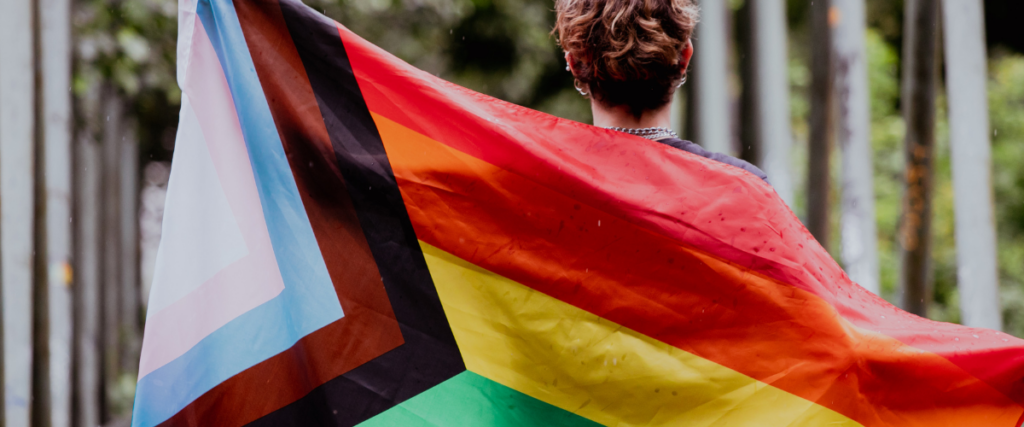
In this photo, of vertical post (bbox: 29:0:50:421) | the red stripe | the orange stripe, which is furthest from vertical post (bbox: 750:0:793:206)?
vertical post (bbox: 29:0:50:421)

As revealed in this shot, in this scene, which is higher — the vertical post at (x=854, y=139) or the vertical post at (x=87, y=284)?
the vertical post at (x=854, y=139)

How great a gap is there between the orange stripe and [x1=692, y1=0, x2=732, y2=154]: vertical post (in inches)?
202

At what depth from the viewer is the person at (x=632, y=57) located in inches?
65.5

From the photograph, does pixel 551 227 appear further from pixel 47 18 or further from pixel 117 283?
pixel 117 283

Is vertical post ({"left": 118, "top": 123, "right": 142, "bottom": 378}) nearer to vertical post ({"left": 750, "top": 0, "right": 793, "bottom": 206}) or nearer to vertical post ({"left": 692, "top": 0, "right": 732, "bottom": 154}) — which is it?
vertical post ({"left": 692, "top": 0, "right": 732, "bottom": 154})

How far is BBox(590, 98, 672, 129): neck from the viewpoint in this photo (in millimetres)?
1758

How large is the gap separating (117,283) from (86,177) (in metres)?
2.99

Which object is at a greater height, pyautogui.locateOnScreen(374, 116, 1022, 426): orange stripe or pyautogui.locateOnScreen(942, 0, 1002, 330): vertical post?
pyautogui.locateOnScreen(374, 116, 1022, 426): orange stripe

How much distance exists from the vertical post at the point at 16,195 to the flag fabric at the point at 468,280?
2119 mm

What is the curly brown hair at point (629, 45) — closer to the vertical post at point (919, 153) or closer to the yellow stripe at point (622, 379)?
the yellow stripe at point (622, 379)

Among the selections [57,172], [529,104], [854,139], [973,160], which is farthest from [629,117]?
[529,104]

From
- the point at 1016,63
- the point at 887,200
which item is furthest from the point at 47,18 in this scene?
the point at 1016,63

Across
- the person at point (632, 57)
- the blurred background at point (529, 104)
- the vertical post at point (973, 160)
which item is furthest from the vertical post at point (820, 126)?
the person at point (632, 57)

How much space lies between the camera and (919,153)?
430cm
